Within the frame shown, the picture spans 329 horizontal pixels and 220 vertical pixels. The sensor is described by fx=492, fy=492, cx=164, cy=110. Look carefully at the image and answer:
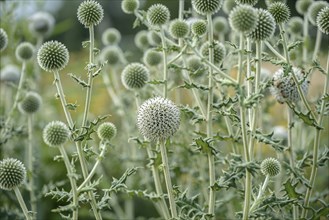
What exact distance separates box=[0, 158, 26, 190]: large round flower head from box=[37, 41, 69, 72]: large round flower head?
596 mm

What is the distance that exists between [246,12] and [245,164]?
735 mm

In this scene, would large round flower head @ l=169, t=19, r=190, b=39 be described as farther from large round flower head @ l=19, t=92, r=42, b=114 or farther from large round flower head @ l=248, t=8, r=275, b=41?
large round flower head @ l=19, t=92, r=42, b=114

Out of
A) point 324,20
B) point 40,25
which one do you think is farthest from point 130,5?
point 40,25

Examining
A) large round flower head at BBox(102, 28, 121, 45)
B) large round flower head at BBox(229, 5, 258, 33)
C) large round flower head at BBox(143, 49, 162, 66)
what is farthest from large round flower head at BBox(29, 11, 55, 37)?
large round flower head at BBox(229, 5, 258, 33)

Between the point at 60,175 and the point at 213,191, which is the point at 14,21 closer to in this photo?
the point at 60,175

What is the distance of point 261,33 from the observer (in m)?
2.60

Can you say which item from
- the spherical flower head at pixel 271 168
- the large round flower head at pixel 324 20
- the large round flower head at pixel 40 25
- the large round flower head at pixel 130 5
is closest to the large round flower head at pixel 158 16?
the large round flower head at pixel 130 5

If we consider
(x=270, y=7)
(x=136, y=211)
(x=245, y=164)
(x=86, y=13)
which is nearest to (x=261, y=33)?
(x=270, y=7)

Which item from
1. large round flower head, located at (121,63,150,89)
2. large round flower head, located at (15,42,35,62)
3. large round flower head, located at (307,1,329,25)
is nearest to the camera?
large round flower head, located at (121,63,150,89)

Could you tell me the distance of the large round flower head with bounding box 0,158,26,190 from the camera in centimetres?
277

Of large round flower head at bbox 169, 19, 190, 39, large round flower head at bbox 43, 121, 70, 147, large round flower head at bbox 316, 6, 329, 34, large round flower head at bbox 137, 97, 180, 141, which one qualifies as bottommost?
large round flower head at bbox 43, 121, 70, 147

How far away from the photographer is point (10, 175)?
9.11 ft

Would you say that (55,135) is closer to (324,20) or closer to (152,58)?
(152,58)

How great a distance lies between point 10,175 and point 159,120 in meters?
0.92
